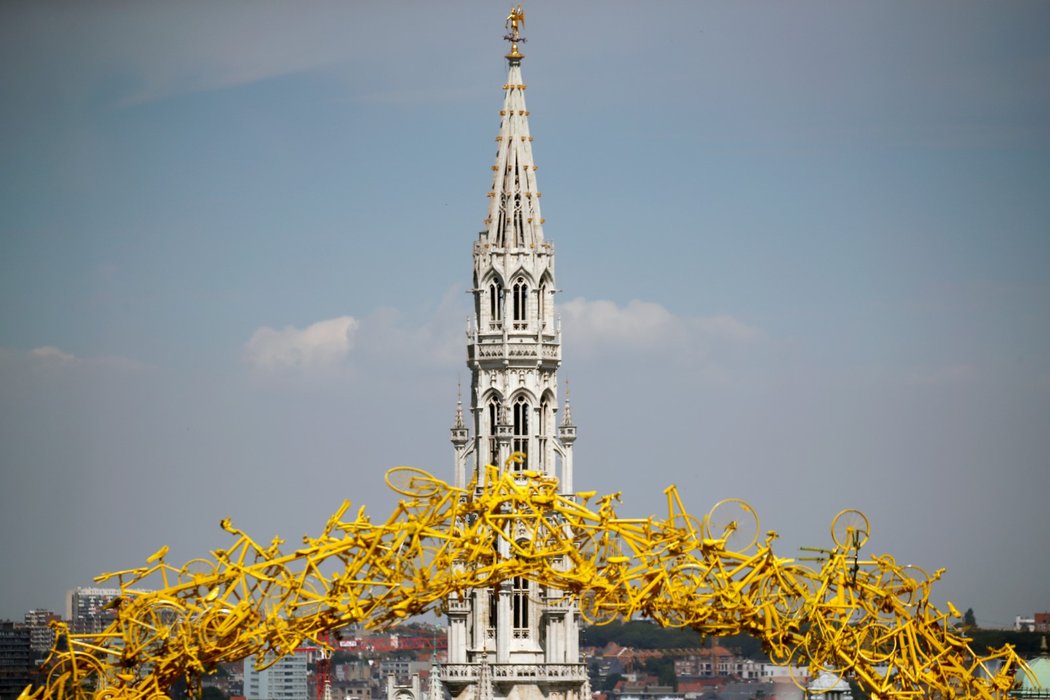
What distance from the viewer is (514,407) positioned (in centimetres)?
7712

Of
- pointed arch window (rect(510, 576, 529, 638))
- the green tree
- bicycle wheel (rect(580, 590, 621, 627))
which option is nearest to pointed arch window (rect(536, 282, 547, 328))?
pointed arch window (rect(510, 576, 529, 638))

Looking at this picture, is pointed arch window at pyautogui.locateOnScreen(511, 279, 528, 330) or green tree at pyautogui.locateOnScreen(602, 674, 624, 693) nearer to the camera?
pointed arch window at pyautogui.locateOnScreen(511, 279, 528, 330)

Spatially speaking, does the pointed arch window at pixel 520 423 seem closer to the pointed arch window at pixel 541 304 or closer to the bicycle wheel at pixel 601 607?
the pointed arch window at pixel 541 304

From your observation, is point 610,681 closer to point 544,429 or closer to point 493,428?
point 493,428

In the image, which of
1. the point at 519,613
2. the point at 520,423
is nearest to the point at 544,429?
the point at 520,423

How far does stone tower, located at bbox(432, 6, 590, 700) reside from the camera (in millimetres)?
76500

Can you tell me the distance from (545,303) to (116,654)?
38910 mm

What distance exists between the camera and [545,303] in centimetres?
7756

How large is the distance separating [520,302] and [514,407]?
9.31ft

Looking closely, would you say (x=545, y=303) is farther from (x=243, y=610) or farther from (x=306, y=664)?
(x=306, y=664)

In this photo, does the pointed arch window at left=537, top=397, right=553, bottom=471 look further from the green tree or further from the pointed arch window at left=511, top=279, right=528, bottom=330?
the green tree

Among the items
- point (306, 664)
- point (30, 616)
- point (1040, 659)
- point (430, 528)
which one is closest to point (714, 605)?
point (430, 528)

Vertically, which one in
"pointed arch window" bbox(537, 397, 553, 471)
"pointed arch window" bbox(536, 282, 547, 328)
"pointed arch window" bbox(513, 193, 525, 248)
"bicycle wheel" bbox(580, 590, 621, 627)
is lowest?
"bicycle wheel" bbox(580, 590, 621, 627)

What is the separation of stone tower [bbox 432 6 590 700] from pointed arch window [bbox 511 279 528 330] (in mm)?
27
